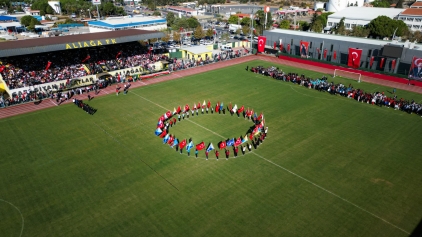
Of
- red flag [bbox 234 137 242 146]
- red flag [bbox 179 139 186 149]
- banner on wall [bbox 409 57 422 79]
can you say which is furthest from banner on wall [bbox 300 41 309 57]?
red flag [bbox 179 139 186 149]

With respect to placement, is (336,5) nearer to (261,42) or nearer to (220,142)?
(261,42)

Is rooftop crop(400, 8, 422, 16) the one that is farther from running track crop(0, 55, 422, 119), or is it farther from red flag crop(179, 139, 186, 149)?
red flag crop(179, 139, 186, 149)

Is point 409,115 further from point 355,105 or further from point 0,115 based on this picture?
point 0,115

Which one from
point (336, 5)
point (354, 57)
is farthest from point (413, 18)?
point (354, 57)

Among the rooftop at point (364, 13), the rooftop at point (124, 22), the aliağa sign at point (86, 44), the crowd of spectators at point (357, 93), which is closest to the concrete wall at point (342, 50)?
the crowd of spectators at point (357, 93)

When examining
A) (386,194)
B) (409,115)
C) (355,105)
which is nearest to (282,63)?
(355,105)
